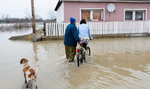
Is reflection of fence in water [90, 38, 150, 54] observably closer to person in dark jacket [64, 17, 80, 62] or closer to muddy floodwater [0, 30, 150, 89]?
muddy floodwater [0, 30, 150, 89]

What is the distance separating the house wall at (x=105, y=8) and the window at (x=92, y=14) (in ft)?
1.52

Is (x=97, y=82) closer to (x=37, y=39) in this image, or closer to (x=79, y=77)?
(x=79, y=77)

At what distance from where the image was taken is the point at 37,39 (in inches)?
609

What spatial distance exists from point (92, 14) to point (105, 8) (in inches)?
52.4

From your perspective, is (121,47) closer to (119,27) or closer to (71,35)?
(71,35)

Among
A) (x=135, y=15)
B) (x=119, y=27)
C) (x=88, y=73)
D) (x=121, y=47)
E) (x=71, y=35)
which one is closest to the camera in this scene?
(x=88, y=73)

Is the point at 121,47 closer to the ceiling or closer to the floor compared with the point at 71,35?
closer to the floor

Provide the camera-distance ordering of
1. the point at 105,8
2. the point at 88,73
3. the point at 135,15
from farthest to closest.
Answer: the point at 135,15, the point at 105,8, the point at 88,73

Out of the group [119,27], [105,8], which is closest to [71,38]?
[119,27]

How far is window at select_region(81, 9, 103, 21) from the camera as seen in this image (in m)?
18.2

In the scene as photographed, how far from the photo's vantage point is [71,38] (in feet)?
25.1

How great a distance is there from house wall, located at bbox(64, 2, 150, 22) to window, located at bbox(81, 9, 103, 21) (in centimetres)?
46

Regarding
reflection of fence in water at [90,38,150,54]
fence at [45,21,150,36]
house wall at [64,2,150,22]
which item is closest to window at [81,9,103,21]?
house wall at [64,2,150,22]

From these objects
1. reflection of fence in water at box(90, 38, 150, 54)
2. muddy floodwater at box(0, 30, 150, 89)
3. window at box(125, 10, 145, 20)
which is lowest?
muddy floodwater at box(0, 30, 150, 89)
